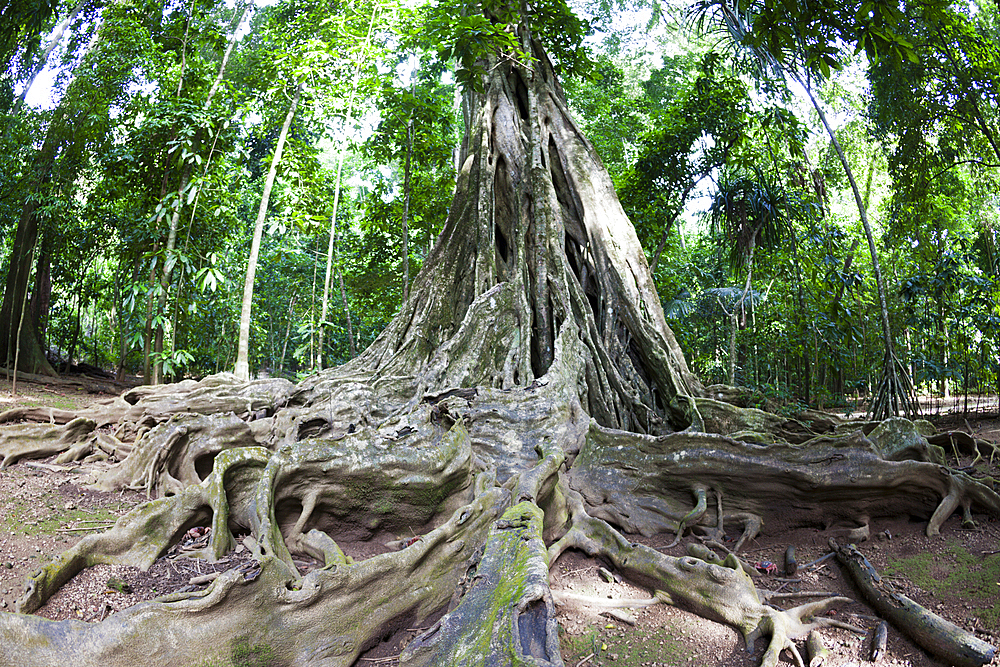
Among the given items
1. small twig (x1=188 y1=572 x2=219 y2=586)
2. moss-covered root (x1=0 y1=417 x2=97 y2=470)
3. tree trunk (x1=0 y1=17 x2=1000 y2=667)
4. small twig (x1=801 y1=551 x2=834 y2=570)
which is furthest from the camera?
moss-covered root (x1=0 y1=417 x2=97 y2=470)

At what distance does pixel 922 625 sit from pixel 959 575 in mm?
777

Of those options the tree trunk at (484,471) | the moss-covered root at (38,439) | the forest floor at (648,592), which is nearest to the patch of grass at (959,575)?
the forest floor at (648,592)

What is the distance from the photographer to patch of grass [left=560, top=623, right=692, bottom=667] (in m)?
2.57

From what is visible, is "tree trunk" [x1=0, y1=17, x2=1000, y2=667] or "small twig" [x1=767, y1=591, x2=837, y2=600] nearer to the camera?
"tree trunk" [x1=0, y1=17, x2=1000, y2=667]

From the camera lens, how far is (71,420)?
561cm

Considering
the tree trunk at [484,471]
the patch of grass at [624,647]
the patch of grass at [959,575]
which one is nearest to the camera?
the tree trunk at [484,471]

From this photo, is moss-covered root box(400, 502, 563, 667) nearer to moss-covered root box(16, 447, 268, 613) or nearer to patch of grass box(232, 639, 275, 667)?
patch of grass box(232, 639, 275, 667)

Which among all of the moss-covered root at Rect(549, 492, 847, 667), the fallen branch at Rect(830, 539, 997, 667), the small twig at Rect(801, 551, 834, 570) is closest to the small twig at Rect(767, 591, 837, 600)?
the moss-covered root at Rect(549, 492, 847, 667)

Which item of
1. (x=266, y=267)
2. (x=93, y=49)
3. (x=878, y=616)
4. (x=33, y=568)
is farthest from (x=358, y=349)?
(x=878, y=616)

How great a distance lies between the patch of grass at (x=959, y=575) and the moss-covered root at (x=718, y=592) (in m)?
0.52

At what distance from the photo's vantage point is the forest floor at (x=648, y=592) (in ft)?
8.54

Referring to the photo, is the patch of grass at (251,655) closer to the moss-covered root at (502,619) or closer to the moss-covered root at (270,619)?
the moss-covered root at (270,619)

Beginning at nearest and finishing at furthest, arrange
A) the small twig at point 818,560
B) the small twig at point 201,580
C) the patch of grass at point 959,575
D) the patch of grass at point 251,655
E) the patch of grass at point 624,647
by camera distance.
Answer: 1. the patch of grass at point 251,655
2. the patch of grass at point 624,647
3. the patch of grass at point 959,575
4. the small twig at point 201,580
5. the small twig at point 818,560

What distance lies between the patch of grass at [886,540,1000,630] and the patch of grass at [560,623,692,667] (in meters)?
1.38
